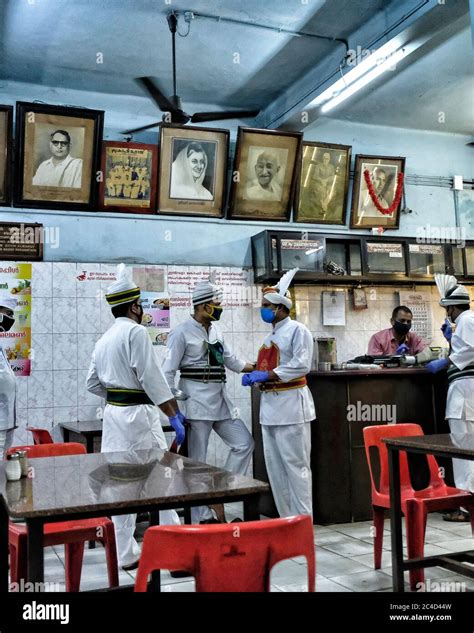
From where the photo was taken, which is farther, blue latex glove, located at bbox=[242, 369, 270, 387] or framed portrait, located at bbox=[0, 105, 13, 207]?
framed portrait, located at bbox=[0, 105, 13, 207]

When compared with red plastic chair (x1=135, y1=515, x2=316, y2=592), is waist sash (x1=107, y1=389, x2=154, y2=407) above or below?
above

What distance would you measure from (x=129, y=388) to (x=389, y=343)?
3916mm

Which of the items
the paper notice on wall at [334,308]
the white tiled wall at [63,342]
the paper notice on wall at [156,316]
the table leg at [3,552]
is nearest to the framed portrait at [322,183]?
the paper notice on wall at [334,308]

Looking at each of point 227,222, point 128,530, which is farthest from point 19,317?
point 128,530

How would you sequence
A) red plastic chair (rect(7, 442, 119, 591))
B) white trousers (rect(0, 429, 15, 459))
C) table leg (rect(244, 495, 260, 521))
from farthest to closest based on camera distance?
white trousers (rect(0, 429, 15, 459)) → red plastic chair (rect(7, 442, 119, 591)) → table leg (rect(244, 495, 260, 521))

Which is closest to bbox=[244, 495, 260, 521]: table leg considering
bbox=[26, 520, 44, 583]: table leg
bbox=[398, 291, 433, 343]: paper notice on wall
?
bbox=[26, 520, 44, 583]: table leg

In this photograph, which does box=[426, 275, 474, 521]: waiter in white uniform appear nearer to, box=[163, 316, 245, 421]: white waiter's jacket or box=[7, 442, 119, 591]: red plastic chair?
box=[163, 316, 245, 421]: white waiter's jacket

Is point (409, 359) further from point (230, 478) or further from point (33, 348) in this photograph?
point (230, 478)

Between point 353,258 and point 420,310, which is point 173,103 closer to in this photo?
point 353,258

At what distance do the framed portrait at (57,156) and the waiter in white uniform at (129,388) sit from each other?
2620 mm

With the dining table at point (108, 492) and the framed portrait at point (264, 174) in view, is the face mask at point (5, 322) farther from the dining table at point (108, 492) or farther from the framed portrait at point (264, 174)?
the dining table at point (108, 492)

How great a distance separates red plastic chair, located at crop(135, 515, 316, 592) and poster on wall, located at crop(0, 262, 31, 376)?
4.76 metres

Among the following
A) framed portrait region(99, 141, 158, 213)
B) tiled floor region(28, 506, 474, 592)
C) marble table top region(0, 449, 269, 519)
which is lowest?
tiled floor region(28, 506, 474, 592)

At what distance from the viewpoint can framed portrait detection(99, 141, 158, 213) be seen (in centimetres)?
654
